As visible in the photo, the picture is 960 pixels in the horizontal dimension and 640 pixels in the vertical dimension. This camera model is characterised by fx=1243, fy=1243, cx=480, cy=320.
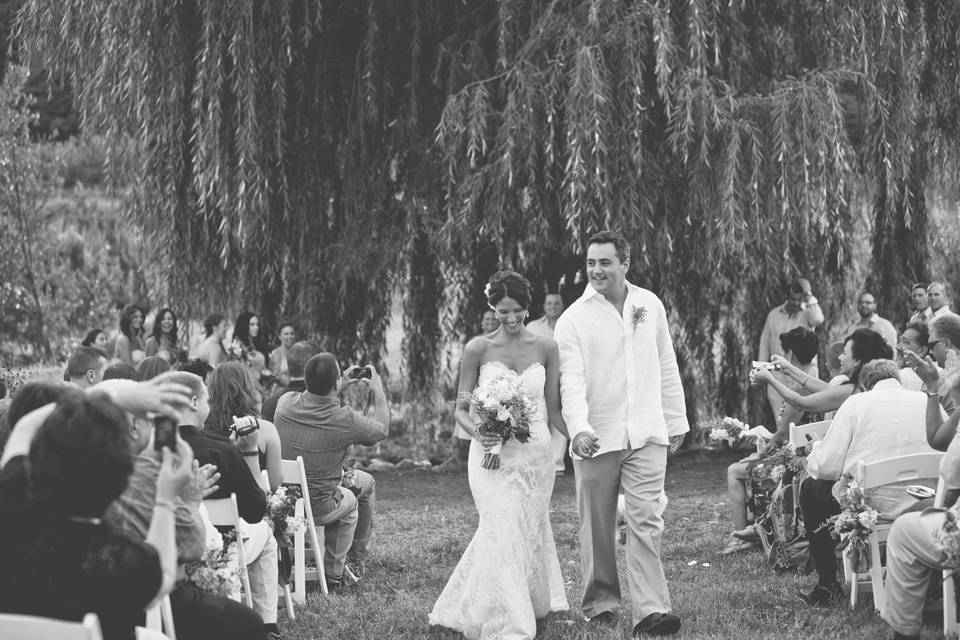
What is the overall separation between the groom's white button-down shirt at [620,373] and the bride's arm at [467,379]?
448 millimetres

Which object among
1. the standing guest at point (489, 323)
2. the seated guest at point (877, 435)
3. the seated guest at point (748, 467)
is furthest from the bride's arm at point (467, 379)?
the standing guest at point (489, 323)

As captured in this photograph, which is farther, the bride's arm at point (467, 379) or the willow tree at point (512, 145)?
the willow tree at point (512, 145)

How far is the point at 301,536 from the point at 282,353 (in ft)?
16.7

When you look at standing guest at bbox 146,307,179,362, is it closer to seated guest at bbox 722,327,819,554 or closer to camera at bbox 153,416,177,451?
seated guest at bbox 722,327,819,554

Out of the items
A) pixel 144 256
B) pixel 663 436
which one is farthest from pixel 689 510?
pixel 144 256

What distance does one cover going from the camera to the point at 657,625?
19.9ft

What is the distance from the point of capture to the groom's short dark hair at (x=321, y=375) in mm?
7496

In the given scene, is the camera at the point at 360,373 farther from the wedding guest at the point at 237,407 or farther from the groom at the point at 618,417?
the groom at the point at 618,417

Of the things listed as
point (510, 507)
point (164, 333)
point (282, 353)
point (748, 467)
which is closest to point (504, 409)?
point (510, 507)

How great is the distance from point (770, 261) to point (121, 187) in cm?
640

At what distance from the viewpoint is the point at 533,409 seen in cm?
620

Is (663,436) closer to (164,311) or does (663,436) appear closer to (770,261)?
(770,261)

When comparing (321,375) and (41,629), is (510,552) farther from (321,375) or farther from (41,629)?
(41,629)

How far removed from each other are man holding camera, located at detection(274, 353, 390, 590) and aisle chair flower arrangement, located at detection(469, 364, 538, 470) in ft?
5.08
